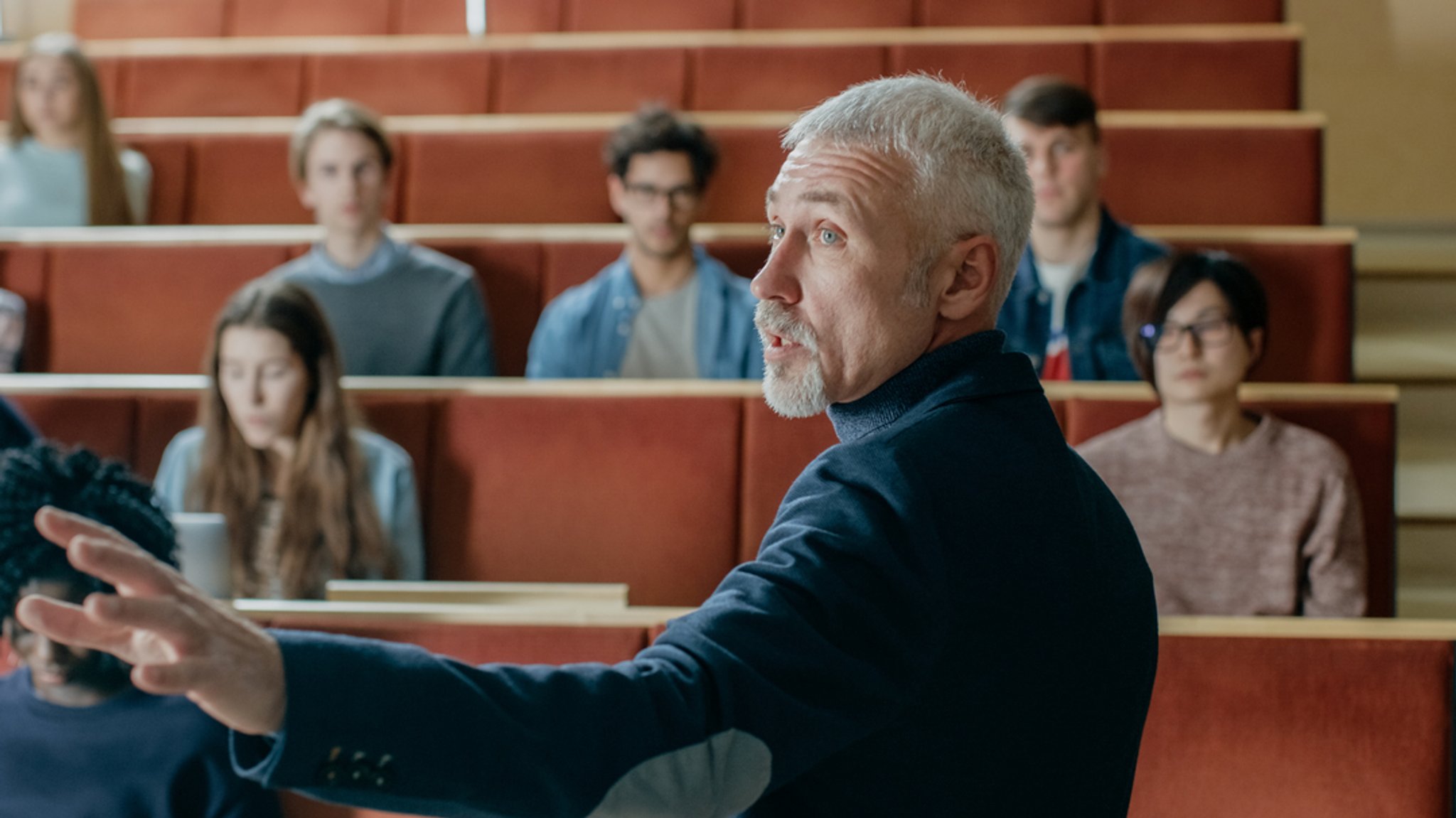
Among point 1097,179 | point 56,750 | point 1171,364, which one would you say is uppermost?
point 1097,179

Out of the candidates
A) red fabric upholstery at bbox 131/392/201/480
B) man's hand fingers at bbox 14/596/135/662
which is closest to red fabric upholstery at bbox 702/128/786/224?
red fabric upholstery at bbox 131/392/201/480

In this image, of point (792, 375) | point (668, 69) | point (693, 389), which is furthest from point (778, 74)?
point (792, 375)

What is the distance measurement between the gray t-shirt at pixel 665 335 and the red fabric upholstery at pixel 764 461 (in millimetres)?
188

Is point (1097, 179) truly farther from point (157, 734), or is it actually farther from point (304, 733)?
point (304, 733)

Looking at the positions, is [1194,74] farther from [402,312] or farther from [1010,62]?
[402,312]

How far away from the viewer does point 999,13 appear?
4.12ft

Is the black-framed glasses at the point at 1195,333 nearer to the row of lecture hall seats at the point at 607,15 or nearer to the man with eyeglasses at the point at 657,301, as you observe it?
the man with eyeglasses at the point at 657,301

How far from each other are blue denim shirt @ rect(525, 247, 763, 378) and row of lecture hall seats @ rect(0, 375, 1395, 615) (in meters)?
0.15

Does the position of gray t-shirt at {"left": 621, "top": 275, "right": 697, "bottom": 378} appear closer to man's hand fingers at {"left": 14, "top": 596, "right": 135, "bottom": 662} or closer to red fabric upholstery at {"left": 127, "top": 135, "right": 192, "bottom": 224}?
red fabric upholstery at {"left": 127, "top": 135, "right": 192, "bottom": 224}

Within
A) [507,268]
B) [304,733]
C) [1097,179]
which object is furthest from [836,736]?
[507,268]

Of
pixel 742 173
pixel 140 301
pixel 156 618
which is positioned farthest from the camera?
→ pixel 742 173

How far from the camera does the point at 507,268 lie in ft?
3.21

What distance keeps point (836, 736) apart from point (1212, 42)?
1035 millimetres

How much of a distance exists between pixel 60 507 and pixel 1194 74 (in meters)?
0.90
